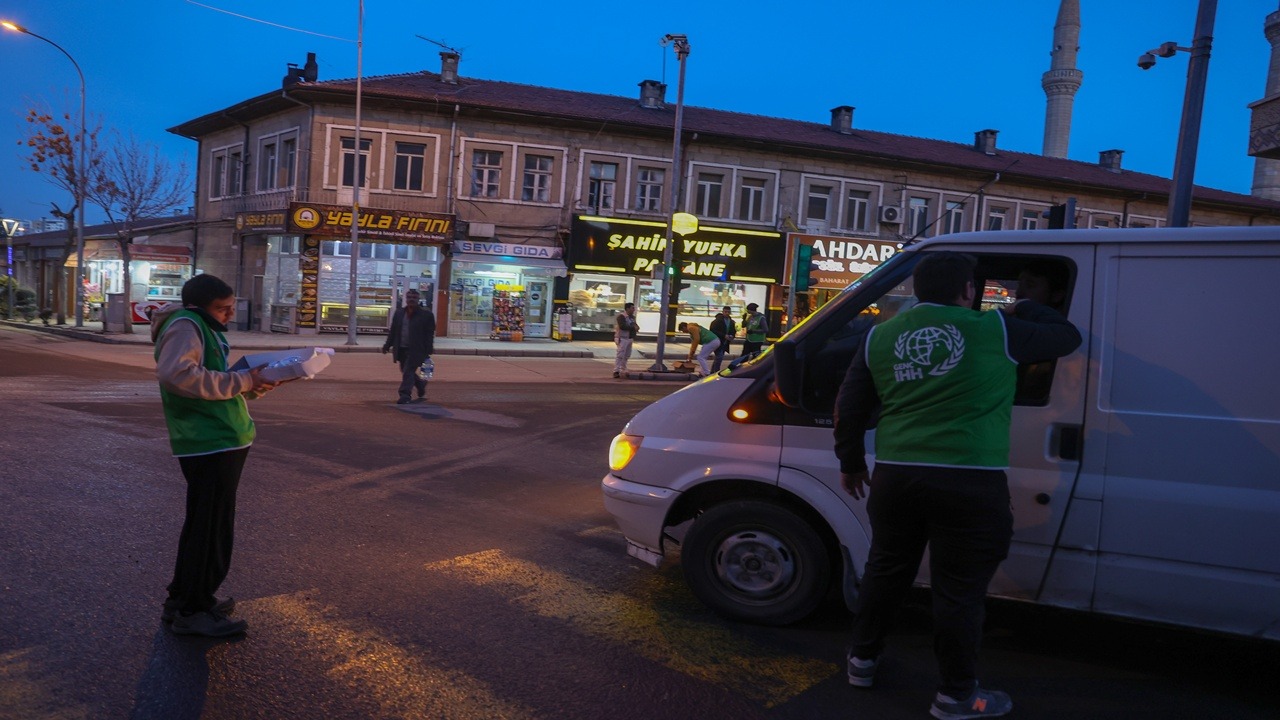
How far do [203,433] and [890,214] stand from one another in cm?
3117

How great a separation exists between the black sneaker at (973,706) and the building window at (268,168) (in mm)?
29104

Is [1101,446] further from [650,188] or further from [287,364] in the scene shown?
[650,188]

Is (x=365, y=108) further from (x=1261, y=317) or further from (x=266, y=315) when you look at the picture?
(x=1261, y=317)

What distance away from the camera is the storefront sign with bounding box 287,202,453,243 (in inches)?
1043

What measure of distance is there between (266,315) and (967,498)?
28603 mm

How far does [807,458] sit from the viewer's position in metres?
4.18

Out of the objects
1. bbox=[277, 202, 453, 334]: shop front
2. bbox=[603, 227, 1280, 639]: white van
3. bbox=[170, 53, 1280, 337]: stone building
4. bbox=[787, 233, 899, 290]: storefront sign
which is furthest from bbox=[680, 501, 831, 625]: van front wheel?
bbox=[787, 233, 899, 290]: storefront sign

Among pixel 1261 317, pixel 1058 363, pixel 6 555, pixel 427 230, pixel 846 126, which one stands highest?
pixel 846 126

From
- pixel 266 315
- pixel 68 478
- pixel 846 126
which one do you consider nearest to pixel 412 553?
pixel 68 478

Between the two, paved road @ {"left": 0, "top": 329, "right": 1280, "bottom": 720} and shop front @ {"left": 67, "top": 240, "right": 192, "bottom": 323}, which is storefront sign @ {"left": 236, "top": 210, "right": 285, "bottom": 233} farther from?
paved road @ {"left": 0, "top": 329, "right": 1280, "bottom": 720}

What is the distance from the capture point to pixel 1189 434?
361cm

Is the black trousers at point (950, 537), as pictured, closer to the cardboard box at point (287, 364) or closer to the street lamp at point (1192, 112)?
the cardboard box at point (287, 364)

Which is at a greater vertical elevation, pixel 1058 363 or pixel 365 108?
pixel 365 108

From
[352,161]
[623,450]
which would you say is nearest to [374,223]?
[352,161]
